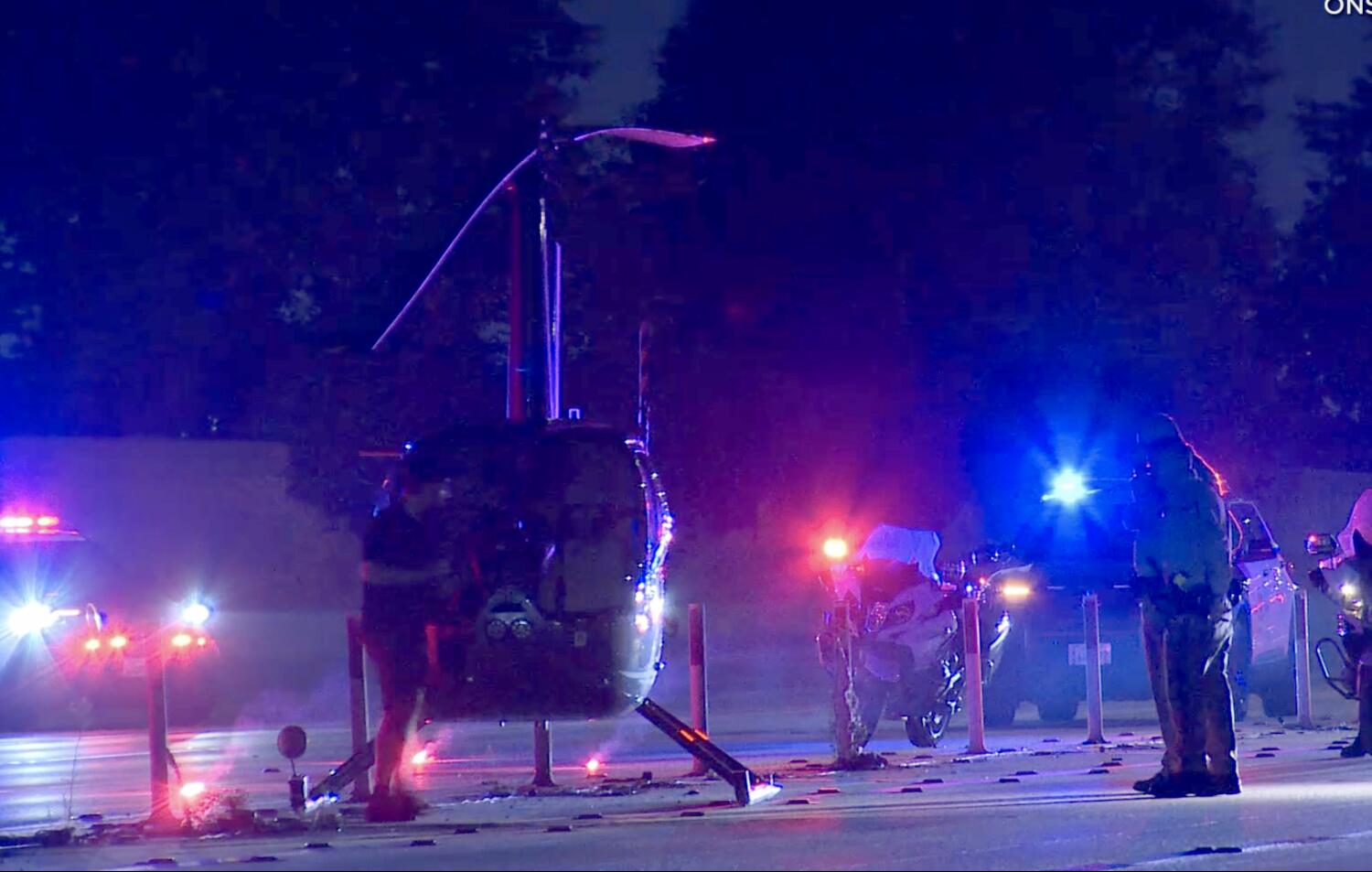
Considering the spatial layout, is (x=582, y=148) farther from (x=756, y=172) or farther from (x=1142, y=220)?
(x=1142, y=220)

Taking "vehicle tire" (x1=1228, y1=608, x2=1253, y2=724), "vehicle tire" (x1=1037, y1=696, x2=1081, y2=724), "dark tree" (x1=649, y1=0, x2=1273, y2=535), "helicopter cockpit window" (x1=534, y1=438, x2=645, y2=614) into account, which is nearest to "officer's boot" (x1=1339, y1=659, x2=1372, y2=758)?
"vehicle tire" (x1=1228, y1=608, x2=1253, y2=724)

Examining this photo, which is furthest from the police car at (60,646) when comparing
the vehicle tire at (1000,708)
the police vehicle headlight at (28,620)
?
the vehicle tire at (1000,708)

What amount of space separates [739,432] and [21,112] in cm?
1488

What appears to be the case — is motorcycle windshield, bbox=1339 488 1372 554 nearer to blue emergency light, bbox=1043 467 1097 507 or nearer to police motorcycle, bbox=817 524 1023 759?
police motorcycle, bbox=817 524 1023 759

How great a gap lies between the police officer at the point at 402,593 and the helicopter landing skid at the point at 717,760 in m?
1.54

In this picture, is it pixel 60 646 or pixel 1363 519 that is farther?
pixel 60 646

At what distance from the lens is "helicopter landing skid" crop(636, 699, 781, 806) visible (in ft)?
42.1

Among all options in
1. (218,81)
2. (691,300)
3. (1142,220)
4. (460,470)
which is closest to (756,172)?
(691,300)

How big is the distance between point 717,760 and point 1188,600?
3029 mm

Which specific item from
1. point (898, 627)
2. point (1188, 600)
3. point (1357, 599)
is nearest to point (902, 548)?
point (898, 627)

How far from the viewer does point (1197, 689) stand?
12906 millimetres

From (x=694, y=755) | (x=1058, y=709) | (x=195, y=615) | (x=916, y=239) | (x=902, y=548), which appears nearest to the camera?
(x=694, y=755)

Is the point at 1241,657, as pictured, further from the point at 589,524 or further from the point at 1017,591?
the point at 589,524

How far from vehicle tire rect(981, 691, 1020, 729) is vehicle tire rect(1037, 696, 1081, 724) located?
0.27m
